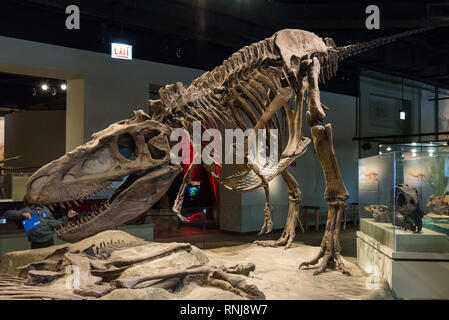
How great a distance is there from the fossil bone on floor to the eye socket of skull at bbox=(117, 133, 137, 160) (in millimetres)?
1078

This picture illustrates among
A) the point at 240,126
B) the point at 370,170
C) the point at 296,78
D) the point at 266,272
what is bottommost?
the point at 266,272

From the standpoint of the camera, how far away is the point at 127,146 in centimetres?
434

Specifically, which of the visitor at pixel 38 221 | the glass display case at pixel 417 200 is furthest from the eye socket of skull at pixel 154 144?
the glass display case at pixel 417 200

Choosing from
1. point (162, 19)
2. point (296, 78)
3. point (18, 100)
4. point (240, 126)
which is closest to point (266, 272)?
point (240, 126)

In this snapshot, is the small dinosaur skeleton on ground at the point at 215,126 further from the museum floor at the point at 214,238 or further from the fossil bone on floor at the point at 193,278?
the museum floor at the point at 214,238

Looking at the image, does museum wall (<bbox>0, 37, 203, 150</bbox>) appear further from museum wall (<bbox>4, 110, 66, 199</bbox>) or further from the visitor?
the visitor

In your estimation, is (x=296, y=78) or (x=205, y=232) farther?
(x=205, y=232)

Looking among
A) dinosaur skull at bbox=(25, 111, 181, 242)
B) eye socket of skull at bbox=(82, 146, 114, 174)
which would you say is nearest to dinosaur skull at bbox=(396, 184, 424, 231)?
dinosaur skull at bbox=(25, 111, 181, 242)

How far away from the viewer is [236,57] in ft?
17.7

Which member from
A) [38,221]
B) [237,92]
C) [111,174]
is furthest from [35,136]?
[111,174]

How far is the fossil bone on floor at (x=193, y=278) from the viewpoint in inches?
142

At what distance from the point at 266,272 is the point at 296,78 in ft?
8.49
